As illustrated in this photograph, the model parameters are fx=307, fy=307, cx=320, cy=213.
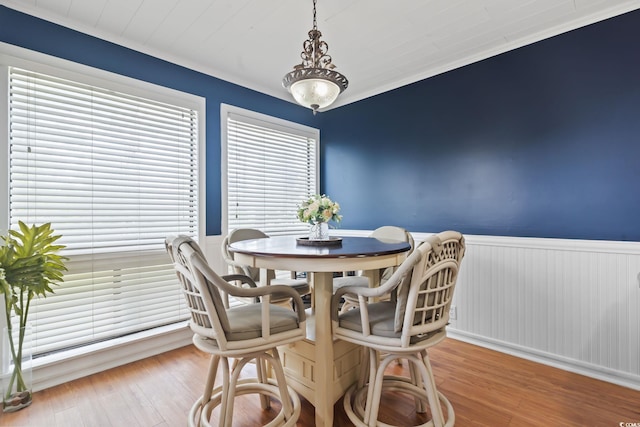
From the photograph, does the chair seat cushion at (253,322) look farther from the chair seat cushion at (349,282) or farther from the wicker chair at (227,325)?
the chair seat cushion at (349,282)

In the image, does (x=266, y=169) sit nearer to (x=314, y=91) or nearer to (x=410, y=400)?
(x=314, y=91)

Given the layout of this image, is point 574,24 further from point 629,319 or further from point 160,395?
point 160,395

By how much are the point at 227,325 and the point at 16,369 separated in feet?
5.40

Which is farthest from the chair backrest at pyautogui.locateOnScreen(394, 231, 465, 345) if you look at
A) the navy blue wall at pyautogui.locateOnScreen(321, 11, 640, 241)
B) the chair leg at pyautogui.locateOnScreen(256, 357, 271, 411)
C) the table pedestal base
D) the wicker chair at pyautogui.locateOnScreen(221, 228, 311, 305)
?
the navy blue wall at pyautogui.locateOnScreen(321, 11, 640, 241)

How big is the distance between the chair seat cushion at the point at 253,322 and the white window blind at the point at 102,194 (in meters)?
1.42

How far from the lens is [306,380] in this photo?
1.81 metres

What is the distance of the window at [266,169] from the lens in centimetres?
333

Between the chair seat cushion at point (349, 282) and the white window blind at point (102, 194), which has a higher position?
the white window blind at point (102, 194)

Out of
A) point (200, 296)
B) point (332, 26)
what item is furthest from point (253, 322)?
point (332, 26)

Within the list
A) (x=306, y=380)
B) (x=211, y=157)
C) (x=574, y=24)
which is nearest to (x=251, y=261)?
(x=306, y=380)

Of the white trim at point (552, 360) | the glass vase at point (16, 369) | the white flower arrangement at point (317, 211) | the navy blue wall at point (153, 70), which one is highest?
the navy blue wall at point (153, 70)

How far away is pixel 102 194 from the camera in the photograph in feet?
8.05

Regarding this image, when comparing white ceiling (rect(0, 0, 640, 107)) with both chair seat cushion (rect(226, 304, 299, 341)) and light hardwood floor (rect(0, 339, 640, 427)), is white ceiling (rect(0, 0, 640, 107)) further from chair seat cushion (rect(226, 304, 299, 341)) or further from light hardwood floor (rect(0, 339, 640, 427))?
light hardwood floor (rect(0, 339, 640, 427))

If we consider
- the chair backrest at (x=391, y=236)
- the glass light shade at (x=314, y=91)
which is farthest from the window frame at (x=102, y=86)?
the chair backrest at (x=391, y=236)
